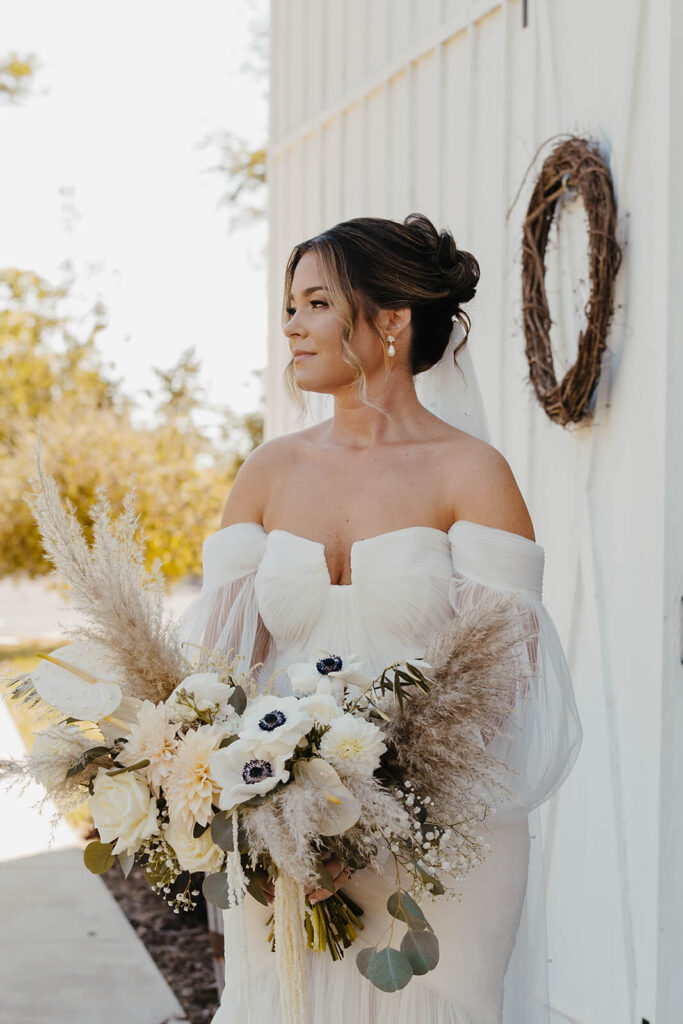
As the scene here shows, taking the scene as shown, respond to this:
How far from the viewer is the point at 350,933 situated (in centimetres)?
190

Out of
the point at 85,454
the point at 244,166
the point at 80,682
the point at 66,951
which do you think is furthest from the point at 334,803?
the point at 244,166

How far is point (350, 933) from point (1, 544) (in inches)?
436

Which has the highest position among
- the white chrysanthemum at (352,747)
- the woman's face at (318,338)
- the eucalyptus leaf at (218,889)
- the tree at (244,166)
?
the tree at (244,166)

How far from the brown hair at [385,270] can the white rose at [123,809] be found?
962mm

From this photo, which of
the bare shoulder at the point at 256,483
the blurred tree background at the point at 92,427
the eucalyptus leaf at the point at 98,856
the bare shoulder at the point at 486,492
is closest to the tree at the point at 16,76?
the blurred tree background at the point at 92,427

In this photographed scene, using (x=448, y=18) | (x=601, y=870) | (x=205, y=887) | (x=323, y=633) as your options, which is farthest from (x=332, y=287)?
(x=448, y=18)

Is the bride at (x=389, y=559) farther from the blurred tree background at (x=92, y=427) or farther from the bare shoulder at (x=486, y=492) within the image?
the blurred tree background at (x=92, y=427)

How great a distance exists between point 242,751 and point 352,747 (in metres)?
0.16

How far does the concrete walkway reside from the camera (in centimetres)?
377

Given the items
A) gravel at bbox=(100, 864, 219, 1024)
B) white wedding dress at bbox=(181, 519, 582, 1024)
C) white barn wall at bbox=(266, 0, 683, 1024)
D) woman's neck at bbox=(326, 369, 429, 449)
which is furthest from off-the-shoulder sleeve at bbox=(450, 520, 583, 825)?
gravel at bbox=(100, 864, 219, 1024)

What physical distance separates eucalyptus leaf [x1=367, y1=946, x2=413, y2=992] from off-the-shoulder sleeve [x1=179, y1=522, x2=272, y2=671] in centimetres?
69

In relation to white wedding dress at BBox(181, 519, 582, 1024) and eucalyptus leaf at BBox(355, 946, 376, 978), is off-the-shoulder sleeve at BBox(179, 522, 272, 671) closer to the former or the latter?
white wedding dress at BBox(181, 519, 582, 1024)

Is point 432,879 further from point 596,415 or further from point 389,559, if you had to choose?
point 596,415

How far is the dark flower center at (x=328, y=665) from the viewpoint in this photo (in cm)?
177
